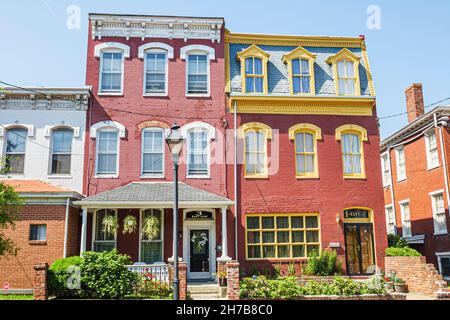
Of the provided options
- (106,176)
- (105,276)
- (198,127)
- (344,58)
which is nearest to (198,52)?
(198,127)

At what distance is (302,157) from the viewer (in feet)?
63.8

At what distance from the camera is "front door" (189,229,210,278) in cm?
1788

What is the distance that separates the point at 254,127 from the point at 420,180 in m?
10.3

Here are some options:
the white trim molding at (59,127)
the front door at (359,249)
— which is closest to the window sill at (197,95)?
the white trim molding at (59,127)

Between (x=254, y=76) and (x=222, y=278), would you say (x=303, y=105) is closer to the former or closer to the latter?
(x=254, y=76)

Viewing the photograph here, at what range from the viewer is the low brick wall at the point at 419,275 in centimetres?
1535

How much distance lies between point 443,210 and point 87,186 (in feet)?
55.6

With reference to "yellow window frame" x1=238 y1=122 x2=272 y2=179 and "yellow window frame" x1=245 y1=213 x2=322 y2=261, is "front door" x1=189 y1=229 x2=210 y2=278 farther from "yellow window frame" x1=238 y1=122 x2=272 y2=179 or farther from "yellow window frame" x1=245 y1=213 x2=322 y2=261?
"yellow window frame" x1=238 y1=122 x2=272 y2=179

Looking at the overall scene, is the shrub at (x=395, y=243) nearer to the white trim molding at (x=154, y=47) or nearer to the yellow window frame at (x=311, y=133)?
the yellow window frame at (x=311, y=133)

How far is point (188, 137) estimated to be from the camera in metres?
19.1

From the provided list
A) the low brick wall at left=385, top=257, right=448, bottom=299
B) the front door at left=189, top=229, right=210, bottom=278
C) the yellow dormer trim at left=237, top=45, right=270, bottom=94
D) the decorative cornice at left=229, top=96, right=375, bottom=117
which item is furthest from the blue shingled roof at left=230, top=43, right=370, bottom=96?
the low brick wall at left=385, top=257, right=448, bottom=299

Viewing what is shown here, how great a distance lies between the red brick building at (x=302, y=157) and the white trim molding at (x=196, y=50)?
3.18 feet
